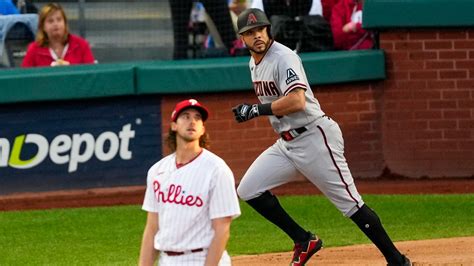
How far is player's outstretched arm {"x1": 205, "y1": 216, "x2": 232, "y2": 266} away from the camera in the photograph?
543 cm

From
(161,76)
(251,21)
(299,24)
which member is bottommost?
(161,76)

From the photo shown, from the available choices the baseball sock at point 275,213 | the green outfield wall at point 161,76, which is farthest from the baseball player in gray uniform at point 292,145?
the green outfield wall at point 161,76

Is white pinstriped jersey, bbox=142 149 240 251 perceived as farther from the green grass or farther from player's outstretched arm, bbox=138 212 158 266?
the green grass

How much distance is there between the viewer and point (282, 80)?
25.5ft

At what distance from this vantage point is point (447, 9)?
11898 mm

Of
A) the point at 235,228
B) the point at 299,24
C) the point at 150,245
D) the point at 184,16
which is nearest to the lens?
the point at 150,245

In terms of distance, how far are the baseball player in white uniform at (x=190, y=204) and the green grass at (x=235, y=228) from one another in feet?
9.93

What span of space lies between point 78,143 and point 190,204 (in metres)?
6.23

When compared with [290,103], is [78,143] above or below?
below

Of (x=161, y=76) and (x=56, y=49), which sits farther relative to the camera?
(x=56, y=49)

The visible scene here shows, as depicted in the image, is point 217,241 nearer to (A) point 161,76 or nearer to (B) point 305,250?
(B) point 305,250

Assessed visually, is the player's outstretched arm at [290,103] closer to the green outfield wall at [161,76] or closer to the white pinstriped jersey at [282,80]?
the white pinstriped jersey at [282,80]

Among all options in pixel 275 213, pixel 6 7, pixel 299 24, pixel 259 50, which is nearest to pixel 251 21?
pixel 259 50

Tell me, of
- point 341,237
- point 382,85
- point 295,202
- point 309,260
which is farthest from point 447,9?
point 309,260
